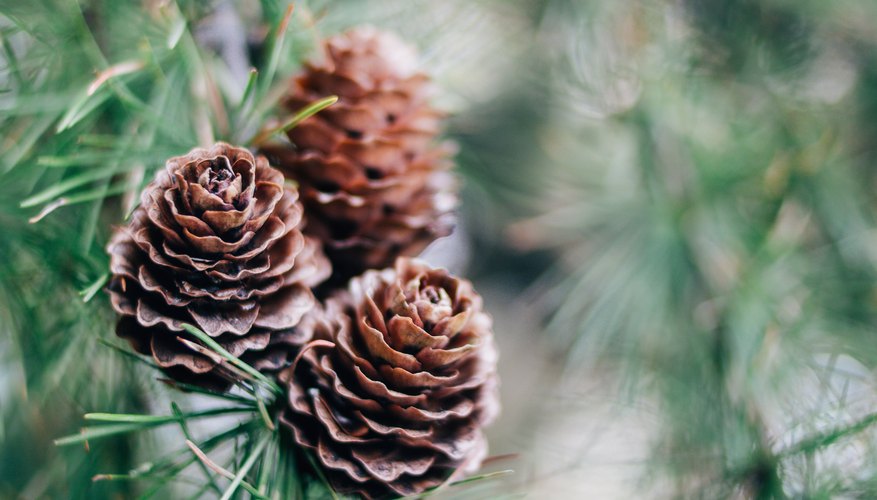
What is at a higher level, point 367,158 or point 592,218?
point 367,158

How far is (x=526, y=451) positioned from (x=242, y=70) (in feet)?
1.14

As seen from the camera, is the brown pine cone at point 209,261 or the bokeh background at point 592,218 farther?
the bokeh background at point 592,218

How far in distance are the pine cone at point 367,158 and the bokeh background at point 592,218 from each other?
0.04m

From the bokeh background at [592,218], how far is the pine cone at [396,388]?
0.06 metres

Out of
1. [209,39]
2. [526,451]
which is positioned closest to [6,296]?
[209,39]

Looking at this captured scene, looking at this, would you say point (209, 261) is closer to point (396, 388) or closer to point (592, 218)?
point (396, 388)

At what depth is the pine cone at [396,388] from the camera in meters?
0.25

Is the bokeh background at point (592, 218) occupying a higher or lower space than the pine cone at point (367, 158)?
lower

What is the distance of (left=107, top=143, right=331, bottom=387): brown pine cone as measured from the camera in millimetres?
234

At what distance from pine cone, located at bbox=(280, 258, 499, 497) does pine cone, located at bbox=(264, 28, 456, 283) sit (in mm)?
47

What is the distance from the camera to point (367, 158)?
0.31 metres

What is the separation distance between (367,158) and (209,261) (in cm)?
10

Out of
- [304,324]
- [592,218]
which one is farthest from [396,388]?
[592,218]

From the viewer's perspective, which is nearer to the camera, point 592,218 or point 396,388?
point 396,388
